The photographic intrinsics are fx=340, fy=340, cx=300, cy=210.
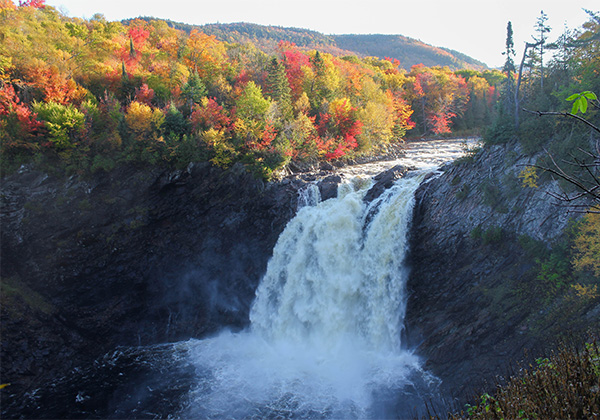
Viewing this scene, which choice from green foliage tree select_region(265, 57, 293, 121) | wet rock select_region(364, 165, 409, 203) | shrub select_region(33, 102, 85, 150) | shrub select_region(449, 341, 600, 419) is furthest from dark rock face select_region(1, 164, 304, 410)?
shrub select_region(449, 341, 600, 419)

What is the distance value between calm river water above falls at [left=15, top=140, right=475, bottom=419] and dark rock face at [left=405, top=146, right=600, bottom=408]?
997 mm

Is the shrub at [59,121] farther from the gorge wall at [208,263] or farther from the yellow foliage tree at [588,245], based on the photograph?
the yellow foliage tree at [588,245]

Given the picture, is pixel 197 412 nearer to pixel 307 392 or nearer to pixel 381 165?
pixel 307 392

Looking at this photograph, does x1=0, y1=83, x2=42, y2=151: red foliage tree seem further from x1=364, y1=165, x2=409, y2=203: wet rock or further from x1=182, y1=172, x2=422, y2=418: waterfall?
x1=364, y1=165, x2=409, y2=203: wet rock

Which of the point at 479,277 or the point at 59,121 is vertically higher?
the point at 59,121

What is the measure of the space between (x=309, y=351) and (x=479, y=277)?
9.82 m

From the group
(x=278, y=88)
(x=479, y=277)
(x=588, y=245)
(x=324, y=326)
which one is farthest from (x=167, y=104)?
(x=588, y=245)

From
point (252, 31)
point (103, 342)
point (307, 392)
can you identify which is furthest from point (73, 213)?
point (252, 31)

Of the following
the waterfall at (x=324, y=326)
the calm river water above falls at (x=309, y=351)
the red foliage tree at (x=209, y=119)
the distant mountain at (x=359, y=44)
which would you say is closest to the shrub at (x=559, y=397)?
the calm river water above falls at (x=309, y=351)

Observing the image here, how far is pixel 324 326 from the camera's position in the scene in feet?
63.5

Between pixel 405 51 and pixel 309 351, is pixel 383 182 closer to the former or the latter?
pixel 309 351

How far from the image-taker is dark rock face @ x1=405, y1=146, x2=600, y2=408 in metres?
13.1

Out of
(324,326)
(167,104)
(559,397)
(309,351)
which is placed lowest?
(309,351)

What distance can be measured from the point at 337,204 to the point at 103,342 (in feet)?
57.6
